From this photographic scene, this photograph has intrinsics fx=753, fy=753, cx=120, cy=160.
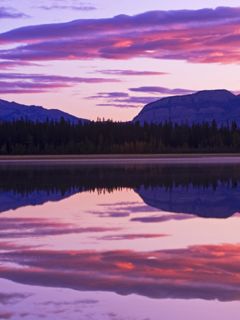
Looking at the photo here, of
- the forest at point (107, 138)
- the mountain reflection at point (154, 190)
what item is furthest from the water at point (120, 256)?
the forest at point (107, 138)

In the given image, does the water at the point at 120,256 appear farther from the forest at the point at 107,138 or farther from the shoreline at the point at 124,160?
the forest at the point at 107,138

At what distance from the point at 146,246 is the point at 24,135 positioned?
241 ft

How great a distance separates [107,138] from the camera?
276ft

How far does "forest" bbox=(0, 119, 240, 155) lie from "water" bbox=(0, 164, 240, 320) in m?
55.2

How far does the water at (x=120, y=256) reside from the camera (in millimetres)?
8000

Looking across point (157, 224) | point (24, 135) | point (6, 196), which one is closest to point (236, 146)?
point (24, 135)

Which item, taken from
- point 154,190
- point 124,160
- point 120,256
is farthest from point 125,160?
point 120,256

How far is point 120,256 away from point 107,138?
73.1 m

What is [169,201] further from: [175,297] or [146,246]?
[175,297]

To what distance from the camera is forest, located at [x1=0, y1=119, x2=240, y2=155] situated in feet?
249

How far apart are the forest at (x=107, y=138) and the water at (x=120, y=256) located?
Answer: 55194 millimetres

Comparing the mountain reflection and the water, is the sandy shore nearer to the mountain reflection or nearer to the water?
the mountain reflection

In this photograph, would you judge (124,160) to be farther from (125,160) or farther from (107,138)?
(107,138)

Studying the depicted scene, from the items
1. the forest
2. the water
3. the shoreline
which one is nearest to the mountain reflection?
the water
